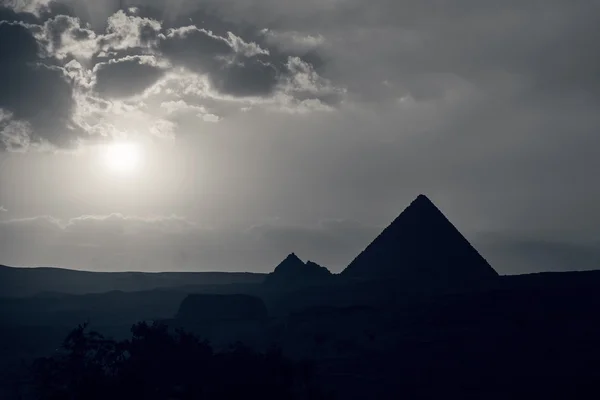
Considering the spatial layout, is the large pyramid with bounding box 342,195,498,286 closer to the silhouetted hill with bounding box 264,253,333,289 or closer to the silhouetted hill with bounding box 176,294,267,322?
the silhouetted hill with bounding box 176,294,267,322

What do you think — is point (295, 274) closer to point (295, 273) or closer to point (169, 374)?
point (295, 273)

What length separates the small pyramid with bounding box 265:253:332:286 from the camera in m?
96.9

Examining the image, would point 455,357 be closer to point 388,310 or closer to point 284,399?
point 388,310

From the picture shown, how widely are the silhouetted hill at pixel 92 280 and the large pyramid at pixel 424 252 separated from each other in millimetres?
57989

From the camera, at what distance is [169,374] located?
98.6 ft

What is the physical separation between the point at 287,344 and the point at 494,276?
2350 centimetres

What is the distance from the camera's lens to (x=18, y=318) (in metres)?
92.7

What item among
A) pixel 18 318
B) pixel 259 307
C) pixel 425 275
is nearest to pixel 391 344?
pixel 425 275

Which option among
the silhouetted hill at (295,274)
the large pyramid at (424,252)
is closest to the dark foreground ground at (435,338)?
the large pyramid at (424,252)

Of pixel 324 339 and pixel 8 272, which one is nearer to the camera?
pixel 324 339

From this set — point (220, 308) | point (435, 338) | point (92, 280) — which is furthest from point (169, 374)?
point (92, 280)

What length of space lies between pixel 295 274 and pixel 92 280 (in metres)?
64.3

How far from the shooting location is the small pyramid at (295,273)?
96894mm

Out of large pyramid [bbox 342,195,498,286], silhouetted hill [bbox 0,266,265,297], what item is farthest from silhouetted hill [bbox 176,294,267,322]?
silhouetted hill [bbox 0,266,265,297]
